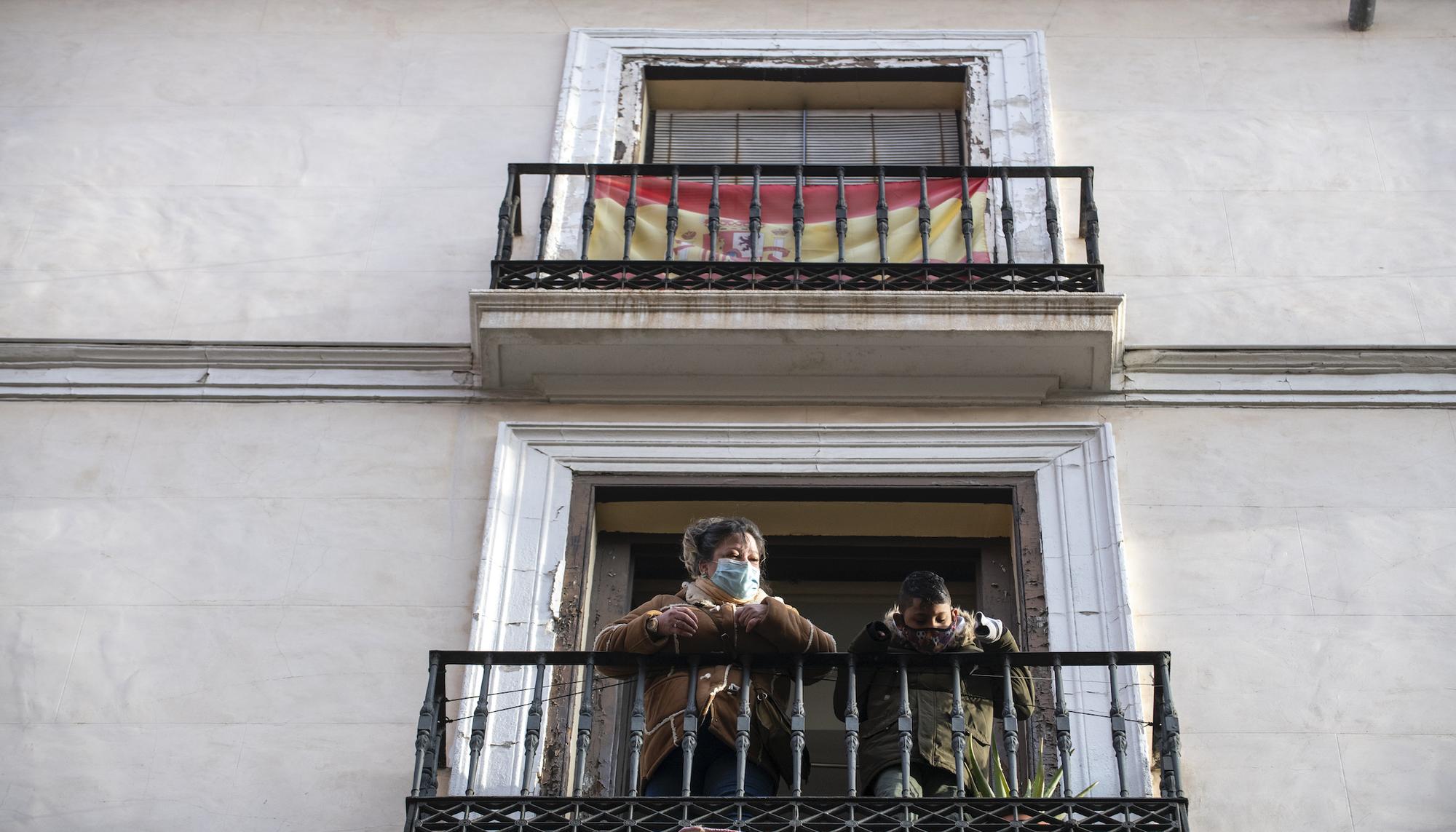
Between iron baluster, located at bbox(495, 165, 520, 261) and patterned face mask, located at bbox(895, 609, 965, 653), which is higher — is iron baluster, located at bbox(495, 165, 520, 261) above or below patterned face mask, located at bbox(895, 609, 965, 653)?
above

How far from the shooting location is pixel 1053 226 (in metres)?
8.28

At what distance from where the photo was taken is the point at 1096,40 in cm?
975

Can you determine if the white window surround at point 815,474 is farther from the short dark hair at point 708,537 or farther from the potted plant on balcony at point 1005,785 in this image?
the short dark hair at point 708,537

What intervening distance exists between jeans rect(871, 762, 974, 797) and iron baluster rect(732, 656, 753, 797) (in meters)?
0.44

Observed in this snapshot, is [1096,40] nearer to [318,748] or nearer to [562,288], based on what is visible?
[562,288]

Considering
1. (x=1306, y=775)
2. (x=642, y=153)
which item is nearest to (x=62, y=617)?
(x=642, y=153)

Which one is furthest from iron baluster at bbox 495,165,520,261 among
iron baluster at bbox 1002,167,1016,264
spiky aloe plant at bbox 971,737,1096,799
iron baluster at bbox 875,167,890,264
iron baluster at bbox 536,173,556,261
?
spiky aloe plant at bbox 971,737,1096,799

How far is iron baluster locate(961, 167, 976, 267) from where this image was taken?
319 inches

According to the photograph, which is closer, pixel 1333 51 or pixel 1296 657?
pixel 1296 657

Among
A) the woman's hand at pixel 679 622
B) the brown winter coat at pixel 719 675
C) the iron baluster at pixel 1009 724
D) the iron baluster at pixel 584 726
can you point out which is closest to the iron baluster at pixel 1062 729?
the iron baluster at pixel 1009 724

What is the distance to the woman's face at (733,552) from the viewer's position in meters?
6.42

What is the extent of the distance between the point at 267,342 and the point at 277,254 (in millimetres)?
642

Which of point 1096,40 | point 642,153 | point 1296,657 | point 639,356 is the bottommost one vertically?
point 1296,657

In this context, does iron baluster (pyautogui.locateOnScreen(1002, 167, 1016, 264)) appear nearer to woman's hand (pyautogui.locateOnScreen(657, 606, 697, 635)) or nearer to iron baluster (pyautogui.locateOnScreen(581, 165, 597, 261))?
iron baluster (pyautogui.locateOnScreen(581, 165, 597, 261))
